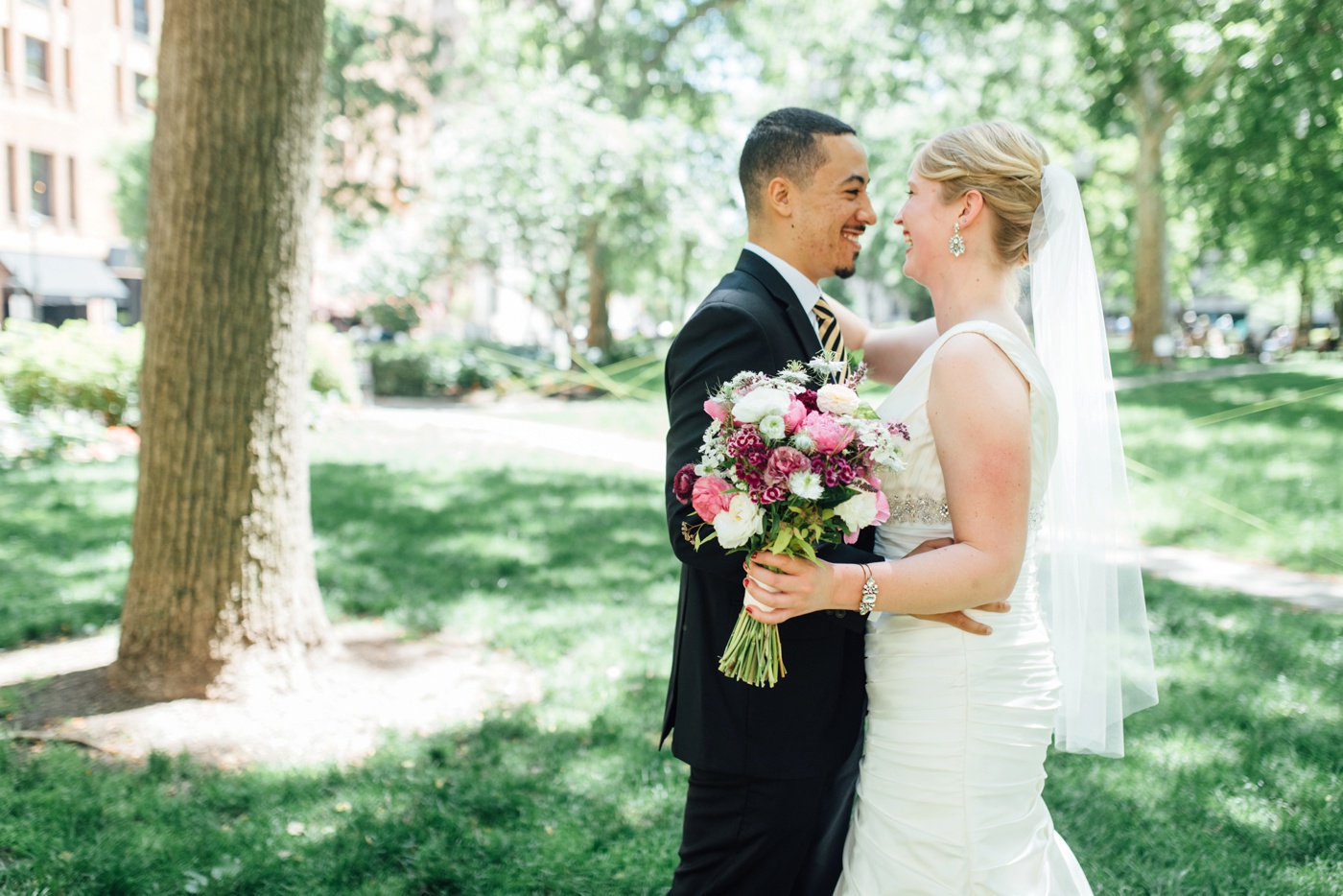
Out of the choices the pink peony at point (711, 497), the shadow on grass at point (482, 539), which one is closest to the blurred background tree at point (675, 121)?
the shadow on grass at point (482, 539)

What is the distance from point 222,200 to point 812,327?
Result: 344 cm

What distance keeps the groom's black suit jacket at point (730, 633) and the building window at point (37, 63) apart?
129 ft

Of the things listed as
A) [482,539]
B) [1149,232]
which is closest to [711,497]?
[482,539]

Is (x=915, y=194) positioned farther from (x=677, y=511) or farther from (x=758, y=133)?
(x=677, y=511)

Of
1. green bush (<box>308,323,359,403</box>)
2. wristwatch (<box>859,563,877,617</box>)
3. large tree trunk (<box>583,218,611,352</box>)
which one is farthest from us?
large tree trunk (<box>583,218,611,352</box>)

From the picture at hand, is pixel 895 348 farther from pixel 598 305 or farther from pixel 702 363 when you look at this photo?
pixel 598 305

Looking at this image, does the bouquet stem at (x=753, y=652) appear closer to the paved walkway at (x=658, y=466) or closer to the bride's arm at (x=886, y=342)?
the bride's arm at (x=886, y=342)

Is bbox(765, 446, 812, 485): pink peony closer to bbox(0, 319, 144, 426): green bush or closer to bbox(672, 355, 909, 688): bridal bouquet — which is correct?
bbox(672, 355, 909, 688): bridal bouquet

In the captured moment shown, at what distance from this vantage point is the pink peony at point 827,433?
1974mm

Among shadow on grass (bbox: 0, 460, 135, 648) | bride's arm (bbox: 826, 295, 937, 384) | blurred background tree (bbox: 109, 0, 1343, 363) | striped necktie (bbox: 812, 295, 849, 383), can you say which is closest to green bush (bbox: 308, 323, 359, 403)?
A: shadow on grass (bbox: 0, 460, 135, 648)

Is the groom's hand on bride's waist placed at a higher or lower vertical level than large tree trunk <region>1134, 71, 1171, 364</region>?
lower

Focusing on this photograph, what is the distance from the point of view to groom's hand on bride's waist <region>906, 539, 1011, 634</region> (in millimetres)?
2328

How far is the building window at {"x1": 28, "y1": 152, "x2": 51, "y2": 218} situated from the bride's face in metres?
40.4

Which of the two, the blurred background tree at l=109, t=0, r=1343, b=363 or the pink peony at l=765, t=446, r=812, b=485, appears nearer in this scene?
the pink peony at l=765, t=446, r=812, b=485
